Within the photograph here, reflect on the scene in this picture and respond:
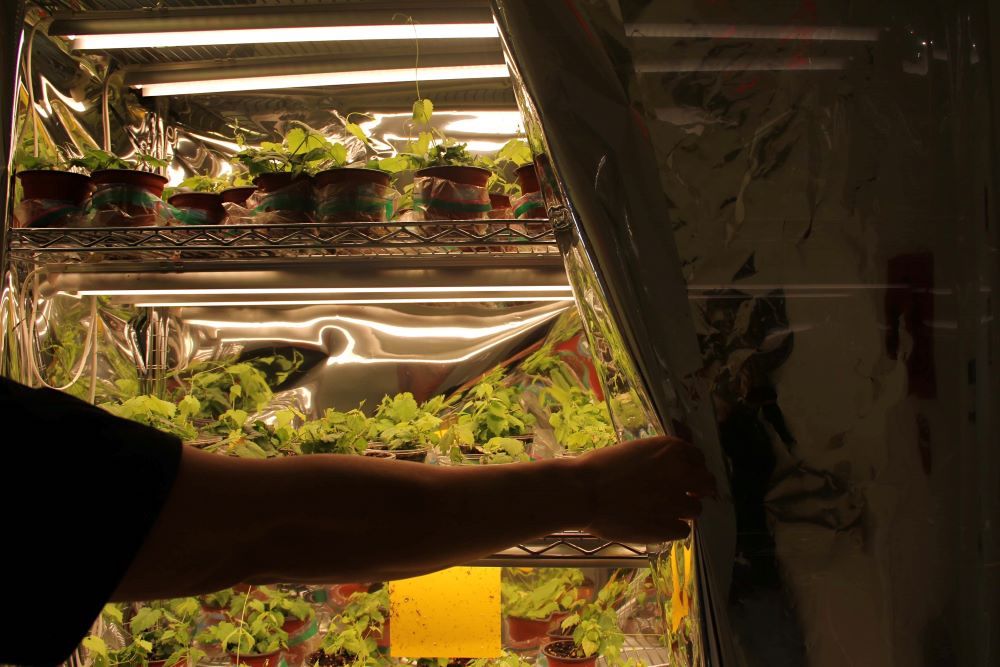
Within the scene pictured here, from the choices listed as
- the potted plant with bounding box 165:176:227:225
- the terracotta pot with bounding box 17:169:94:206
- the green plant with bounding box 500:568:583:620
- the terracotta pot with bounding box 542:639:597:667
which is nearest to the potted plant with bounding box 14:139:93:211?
the terracotta pot with bounding box 17:169:94:206

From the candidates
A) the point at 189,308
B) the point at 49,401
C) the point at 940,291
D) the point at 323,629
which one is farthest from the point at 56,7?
the point at 940,291

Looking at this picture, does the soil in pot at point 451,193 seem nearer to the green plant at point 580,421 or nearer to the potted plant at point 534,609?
the green plant at point 580,421

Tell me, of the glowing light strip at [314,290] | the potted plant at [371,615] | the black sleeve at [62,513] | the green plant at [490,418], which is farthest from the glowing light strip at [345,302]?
the black sleeve at [62,513]

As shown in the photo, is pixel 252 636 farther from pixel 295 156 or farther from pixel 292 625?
pixel 295 156

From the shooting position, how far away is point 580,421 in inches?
53.2

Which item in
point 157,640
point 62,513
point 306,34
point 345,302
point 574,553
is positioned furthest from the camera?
point 345,302

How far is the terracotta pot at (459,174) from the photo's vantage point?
120 centimetres

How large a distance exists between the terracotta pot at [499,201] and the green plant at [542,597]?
2.20 feet

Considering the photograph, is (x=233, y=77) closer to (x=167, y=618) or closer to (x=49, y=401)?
(x=167, y=618)

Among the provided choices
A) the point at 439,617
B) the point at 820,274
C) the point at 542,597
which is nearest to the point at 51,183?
the point at 439,617

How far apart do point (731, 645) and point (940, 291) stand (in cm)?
36

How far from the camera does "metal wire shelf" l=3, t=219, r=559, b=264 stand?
3.86ft

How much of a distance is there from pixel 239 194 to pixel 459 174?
0.43 metres

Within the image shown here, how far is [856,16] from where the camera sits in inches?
25.9
